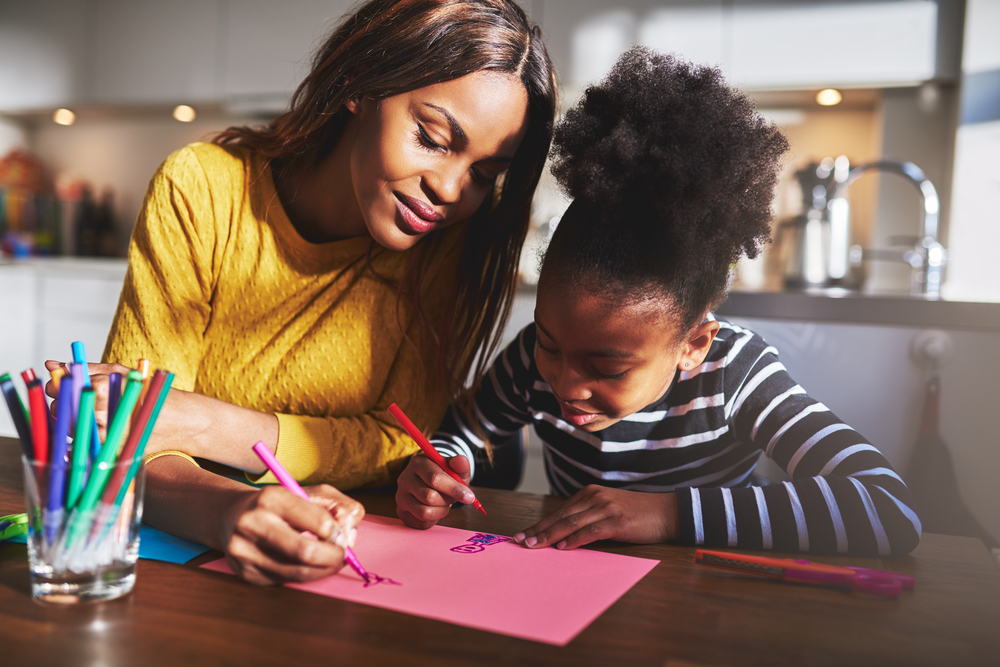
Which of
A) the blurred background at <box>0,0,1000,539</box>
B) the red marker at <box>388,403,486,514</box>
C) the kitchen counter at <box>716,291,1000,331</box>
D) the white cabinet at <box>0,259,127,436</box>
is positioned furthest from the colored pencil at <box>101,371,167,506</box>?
the white cabinet at <box>0,259,127,436</box>

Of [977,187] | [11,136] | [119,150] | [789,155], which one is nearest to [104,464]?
[789,155]

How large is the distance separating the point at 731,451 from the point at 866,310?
3.32ft

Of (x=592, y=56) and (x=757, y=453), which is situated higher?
(x=592, y=56)

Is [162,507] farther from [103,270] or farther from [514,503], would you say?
[103,270]

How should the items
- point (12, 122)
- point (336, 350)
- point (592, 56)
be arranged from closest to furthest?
point (336, 350)
point (592, 56)
point (12, 122)

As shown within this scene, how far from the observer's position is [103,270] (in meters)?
2.82

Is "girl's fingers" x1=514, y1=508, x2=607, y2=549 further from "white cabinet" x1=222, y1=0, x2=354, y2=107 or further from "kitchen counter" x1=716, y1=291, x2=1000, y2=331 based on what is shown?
"white cabinet" x1=222, y1=0, x2=354, y2=107

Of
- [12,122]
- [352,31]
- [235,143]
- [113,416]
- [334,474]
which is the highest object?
[12,122]

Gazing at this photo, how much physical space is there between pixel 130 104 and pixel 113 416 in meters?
3.22

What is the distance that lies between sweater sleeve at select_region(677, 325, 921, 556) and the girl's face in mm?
132

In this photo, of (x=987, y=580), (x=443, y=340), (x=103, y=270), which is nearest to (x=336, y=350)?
(x=443, y=340)

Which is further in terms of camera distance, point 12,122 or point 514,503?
point 12,122

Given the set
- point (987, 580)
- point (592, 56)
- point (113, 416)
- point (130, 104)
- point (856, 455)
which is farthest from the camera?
point (130, 104)

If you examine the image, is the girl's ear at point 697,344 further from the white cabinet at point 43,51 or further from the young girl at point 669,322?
the white cabinet at point 43,51
